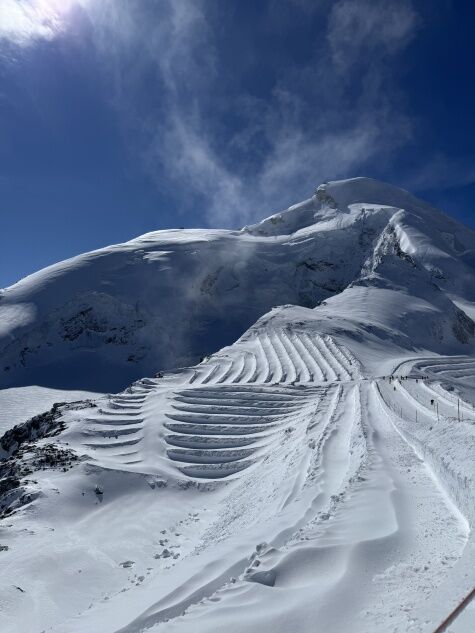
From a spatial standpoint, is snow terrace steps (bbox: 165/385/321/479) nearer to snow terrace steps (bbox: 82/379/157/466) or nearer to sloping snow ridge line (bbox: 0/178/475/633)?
sloping snow ridge line (bbox: 0/178/475/633)

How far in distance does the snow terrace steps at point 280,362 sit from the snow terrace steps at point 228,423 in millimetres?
3547

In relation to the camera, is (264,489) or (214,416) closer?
(264,489)

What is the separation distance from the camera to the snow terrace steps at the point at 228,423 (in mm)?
18672

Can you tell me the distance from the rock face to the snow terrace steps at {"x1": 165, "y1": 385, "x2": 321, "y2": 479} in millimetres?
30421

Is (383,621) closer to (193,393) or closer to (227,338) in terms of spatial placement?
(193,393)

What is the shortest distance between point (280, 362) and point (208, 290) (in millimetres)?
46497

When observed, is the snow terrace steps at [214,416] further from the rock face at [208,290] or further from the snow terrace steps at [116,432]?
the rock face at [208,290]

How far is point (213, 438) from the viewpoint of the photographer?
66.8ft

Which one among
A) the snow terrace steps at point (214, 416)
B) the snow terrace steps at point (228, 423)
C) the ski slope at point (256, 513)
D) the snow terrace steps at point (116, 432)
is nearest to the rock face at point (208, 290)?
the snow terrace steps at point (214, 416)

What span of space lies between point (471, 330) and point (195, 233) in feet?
204

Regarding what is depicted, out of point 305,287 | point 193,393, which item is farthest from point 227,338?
point 193,393

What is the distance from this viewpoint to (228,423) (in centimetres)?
2209

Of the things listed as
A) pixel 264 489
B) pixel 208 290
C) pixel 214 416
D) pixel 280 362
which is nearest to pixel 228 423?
pixel 214 416

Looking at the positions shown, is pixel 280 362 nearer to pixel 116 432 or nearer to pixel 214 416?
pixel 214 416
